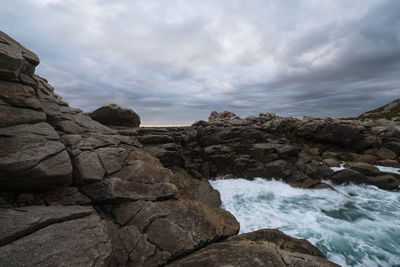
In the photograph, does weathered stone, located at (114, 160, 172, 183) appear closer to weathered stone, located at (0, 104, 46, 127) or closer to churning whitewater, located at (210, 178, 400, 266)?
weathered stone, located at (0, 104, 46, 127)

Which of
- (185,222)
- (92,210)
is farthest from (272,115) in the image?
(92,210)

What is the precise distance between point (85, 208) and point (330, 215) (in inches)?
698

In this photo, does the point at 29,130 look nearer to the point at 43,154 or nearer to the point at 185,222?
the point at 43,154

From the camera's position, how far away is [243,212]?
1464cm

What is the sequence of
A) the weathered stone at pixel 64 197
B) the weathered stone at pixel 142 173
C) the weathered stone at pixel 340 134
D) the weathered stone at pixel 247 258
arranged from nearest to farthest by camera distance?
the weathered stone at pixel 247 258 → the weathered stone at pixel 64 197 → the weathered stone at pixel 142 173 → the weathered stone at pixel 340 134

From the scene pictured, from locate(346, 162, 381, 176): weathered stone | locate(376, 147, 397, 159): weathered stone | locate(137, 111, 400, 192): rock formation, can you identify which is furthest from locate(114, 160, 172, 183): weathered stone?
locate(376, 147, 397, 159): weathered stone

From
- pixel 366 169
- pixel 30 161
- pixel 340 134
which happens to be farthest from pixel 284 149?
pixel 30 161

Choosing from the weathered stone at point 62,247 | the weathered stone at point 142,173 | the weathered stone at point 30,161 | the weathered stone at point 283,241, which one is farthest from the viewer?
the weathered stone at point 142,173

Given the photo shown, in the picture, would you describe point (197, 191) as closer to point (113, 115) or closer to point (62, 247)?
point (113, 115)

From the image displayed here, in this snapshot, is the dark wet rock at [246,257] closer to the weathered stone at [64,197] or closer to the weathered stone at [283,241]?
the weathered stone at [283,241]

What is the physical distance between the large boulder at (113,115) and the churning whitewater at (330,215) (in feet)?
43.4

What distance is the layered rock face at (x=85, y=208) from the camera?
4.44 m

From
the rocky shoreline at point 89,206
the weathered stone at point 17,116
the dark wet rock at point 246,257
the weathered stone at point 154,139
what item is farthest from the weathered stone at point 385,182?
the weathered stone at point 17,116

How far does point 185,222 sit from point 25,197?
567cm
